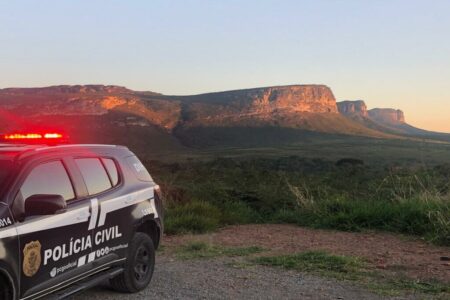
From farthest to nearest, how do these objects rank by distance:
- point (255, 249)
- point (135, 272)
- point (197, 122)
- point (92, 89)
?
1. point (92, 89)
2. point (197, 122)
3. point (255, 249)
4. point (135, 272)

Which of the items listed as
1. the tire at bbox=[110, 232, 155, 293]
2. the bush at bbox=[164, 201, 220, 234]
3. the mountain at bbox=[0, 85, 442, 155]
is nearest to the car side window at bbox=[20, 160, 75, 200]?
the tire at bbox=[110, 232, 155, 293]

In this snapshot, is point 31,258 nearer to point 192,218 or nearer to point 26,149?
point 26,149

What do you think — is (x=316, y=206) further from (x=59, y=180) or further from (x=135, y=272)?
(x=59, y=180)

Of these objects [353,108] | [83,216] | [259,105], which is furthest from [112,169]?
[353,108]

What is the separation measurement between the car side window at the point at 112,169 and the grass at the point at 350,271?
2.84m

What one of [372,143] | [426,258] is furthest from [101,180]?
[372,143]

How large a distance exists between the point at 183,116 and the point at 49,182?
100927 millimetres

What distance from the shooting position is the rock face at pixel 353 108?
571ft

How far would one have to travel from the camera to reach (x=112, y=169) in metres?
5.52

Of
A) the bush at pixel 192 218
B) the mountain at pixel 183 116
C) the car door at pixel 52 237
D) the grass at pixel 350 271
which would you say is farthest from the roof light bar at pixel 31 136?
the mountain at pixel 183 116

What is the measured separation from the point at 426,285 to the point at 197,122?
312ft

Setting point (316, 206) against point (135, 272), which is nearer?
point (135, 272)

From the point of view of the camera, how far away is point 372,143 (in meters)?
92.2

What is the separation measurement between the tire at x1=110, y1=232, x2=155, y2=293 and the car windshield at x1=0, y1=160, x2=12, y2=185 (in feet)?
5.38
